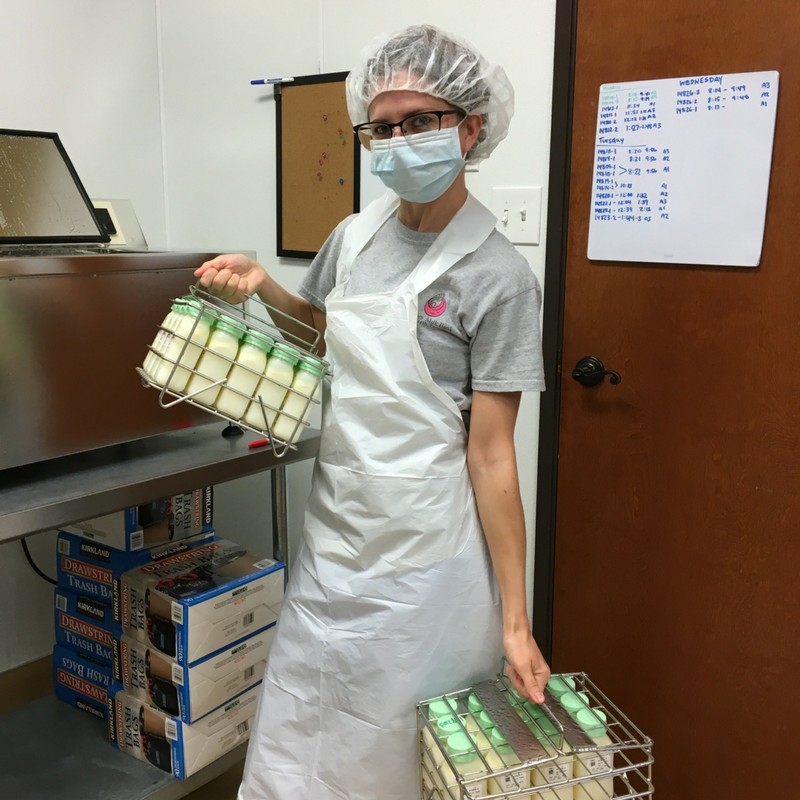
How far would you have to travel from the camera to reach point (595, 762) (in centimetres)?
93

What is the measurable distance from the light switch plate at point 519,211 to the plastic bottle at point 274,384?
70 centimetres

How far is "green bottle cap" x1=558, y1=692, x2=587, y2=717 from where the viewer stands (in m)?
1.01

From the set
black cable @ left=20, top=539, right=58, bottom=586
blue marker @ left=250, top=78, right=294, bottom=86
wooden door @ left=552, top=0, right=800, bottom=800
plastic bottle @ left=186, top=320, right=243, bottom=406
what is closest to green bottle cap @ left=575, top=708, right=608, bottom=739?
wooden door @ left=552, top=0, right=800, bottom=800

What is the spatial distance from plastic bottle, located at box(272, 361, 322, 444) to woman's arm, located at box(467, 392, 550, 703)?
231 mm

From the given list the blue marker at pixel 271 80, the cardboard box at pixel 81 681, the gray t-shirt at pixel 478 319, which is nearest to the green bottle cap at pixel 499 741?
the gray t-shirt at pixel 478 319

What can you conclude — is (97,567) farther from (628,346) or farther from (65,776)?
(628,346)

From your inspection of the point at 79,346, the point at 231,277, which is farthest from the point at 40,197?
the point at 231,277

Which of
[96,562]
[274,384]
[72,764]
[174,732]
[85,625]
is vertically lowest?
[72,764]

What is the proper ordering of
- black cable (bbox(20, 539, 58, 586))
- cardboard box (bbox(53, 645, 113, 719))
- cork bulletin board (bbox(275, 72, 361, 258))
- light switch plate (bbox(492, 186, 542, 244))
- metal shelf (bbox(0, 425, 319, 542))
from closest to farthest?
metal shelf (bbox(0, 425, 319, 542)) < light switch plate (bbox(492, 186, 542, 244)) < cardboard box (bbox(53, 645, 113, 719)) < cork bulletin board (bbox(275, 72, 361, 258)) < black cable (bbox(20, 539, 58, 586))

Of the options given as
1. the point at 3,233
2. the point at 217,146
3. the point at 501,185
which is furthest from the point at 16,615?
the point at 501,185

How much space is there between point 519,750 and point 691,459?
28.5 inches

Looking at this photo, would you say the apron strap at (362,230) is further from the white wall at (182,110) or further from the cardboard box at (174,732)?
the cardboard box at (174,732)

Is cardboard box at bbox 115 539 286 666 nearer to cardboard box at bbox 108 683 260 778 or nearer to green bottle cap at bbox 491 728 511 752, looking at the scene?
cardboard box at bbox 108 683 260 778

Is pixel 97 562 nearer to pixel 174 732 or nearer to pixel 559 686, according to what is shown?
pixel 174 732
